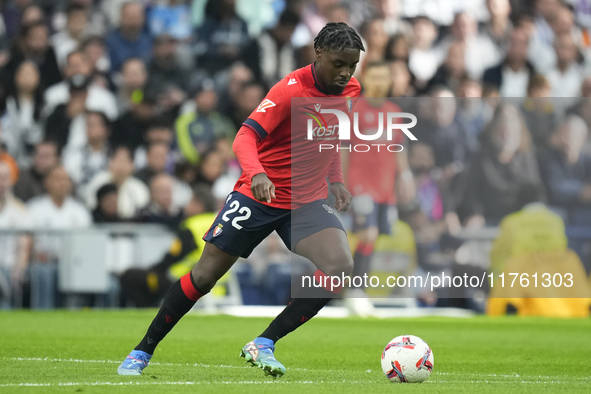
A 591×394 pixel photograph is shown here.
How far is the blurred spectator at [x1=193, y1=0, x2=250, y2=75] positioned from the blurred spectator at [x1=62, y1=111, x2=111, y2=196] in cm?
226

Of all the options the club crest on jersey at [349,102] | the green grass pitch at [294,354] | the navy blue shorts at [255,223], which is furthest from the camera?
the club crest on jersey at [349,102]

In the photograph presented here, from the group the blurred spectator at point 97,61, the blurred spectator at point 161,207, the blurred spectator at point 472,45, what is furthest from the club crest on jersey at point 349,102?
the blurred spectator at point 472,45

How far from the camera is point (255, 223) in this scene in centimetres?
551

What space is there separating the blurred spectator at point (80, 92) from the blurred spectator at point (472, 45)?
5743 mm

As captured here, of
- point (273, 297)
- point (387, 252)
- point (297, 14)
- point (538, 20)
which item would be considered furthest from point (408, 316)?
point (538, 20)

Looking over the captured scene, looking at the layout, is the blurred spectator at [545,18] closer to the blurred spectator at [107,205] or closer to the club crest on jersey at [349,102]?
the blurred spectator at [107,205]

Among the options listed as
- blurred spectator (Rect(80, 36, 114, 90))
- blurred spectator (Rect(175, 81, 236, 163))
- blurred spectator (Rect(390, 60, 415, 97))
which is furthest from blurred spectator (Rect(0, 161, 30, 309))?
blurred spectator (Rect(390, 60, 415, 97))

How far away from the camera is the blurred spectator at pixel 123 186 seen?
13.2 metres

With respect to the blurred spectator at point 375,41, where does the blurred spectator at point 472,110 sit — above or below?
below

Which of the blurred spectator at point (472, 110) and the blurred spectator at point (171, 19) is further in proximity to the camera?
the blurred spectator at point (171, 19)

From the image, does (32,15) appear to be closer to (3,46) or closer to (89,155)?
(3,46)

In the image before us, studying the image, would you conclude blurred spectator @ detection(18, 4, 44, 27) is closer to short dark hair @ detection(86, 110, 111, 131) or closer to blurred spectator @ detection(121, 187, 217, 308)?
short dark hair @ detection(86, 110, 111, 131)

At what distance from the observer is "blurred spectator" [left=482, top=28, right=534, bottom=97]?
15195 mm

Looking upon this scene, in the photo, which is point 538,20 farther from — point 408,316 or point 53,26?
point 53,26
